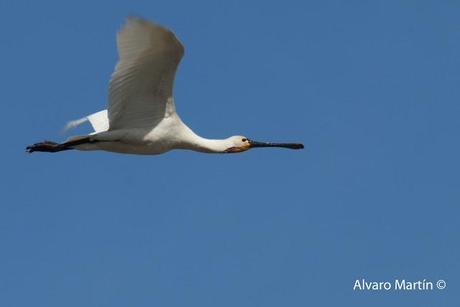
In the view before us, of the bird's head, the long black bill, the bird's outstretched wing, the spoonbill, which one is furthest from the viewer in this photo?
the long black bill

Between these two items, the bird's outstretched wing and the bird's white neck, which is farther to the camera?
the bird's white neck

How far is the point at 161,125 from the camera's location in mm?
23172

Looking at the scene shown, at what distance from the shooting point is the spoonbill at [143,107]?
2142 centimetres

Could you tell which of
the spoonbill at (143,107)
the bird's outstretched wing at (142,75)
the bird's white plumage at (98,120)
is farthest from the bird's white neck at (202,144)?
the bird's white plumage at (98,120)

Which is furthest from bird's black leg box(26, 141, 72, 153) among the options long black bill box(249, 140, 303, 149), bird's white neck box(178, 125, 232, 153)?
long black bill box(249, 140, 303, 149)

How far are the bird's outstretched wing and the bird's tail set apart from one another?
60cm

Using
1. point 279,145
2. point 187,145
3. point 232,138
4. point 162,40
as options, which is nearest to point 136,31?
point 162,40

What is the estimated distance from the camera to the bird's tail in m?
23.3

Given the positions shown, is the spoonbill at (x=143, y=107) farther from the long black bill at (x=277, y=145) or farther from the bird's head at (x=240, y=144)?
the long black bill at (x=277, y=145)

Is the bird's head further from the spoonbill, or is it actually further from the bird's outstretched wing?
the bird's outstretched wing

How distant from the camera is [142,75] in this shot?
22.2m

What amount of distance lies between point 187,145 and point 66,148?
91.3 inches

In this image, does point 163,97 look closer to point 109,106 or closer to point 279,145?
point 109,106

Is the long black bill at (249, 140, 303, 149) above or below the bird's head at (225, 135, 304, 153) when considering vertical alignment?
above
